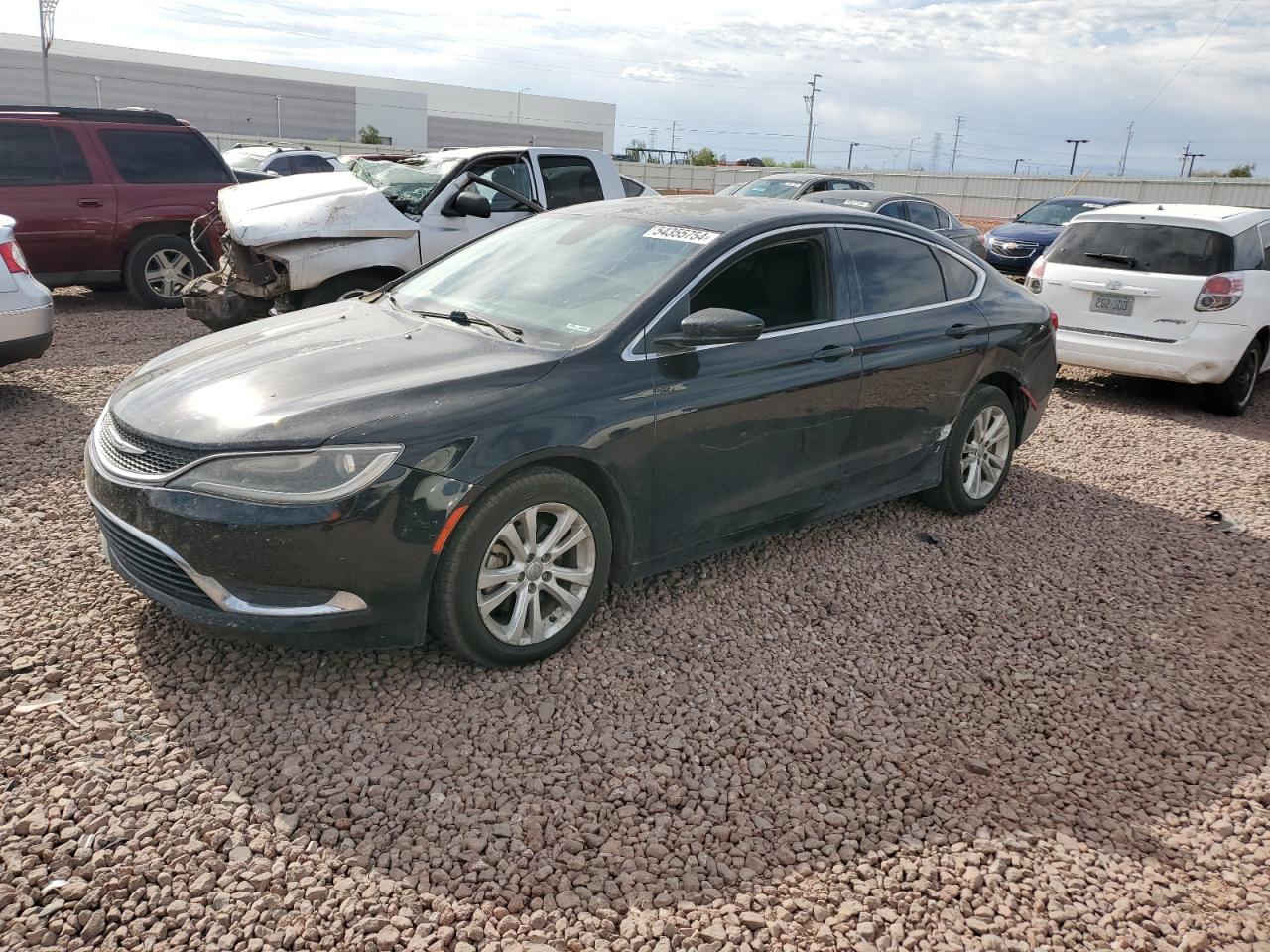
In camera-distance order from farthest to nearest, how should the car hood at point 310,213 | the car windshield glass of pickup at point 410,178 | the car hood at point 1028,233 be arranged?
the car hood at point 1028,233 < the car windshield glass of pickup at point 410,178 < the car hood at point 310,213

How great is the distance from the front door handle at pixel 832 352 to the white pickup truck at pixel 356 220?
3819 millimetres

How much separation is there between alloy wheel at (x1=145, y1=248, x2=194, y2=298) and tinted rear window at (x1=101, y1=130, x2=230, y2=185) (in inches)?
29.9

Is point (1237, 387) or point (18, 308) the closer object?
point (18, 308)

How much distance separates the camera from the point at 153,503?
3273 mm

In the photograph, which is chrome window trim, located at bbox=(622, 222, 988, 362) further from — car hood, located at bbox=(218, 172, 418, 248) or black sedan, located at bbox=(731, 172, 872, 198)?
black sedan, located at bbox=(731, 172, 872, 198)

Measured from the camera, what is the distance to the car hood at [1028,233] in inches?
641

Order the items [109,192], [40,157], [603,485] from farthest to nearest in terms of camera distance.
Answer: [109,192], [40,157], [603,485]

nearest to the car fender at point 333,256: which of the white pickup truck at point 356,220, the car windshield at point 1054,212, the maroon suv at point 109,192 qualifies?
the white pickup truck at point 356,220

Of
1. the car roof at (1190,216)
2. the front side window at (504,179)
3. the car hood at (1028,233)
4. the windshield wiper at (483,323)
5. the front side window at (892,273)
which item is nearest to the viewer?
the windshield wiper at (483,323)

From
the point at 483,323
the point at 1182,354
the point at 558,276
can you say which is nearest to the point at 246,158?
the point at 1182,354

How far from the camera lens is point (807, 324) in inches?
177

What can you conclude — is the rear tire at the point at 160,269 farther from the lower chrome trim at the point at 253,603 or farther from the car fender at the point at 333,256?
the lower chrome trim at the point at 253,603

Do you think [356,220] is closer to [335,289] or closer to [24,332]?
[335,289]

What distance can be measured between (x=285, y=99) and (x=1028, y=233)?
8334cm
